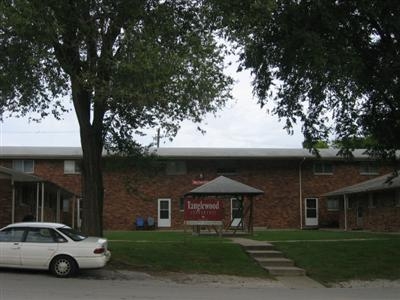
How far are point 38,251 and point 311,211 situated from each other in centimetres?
3328

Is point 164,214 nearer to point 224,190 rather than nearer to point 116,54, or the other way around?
point 224,190

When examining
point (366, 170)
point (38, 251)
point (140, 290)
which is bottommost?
point (140, 290)

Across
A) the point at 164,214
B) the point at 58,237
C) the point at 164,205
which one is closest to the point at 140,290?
the point at 58,237

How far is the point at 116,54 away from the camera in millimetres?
16641

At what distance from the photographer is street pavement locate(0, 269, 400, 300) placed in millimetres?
13969

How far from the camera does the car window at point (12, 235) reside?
57.8 feet

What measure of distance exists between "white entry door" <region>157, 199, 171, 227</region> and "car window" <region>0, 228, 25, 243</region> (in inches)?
1158

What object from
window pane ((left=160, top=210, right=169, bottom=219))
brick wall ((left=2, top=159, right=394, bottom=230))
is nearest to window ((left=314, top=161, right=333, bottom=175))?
brick wall ((left=2, top=159, right=394, bottom=230))

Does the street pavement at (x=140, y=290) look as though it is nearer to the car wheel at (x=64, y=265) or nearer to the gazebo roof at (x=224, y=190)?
the car wheel at (x=64, y=265)

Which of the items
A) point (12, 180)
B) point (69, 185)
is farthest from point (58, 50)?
point (69, 185)

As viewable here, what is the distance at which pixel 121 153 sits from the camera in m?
22.5

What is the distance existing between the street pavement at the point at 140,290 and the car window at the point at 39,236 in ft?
2.97

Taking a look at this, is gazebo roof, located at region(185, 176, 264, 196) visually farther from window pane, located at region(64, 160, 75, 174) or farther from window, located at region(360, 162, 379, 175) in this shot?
window, located at region(360, 162, 379, 175)

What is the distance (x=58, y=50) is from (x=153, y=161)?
7.00 m
